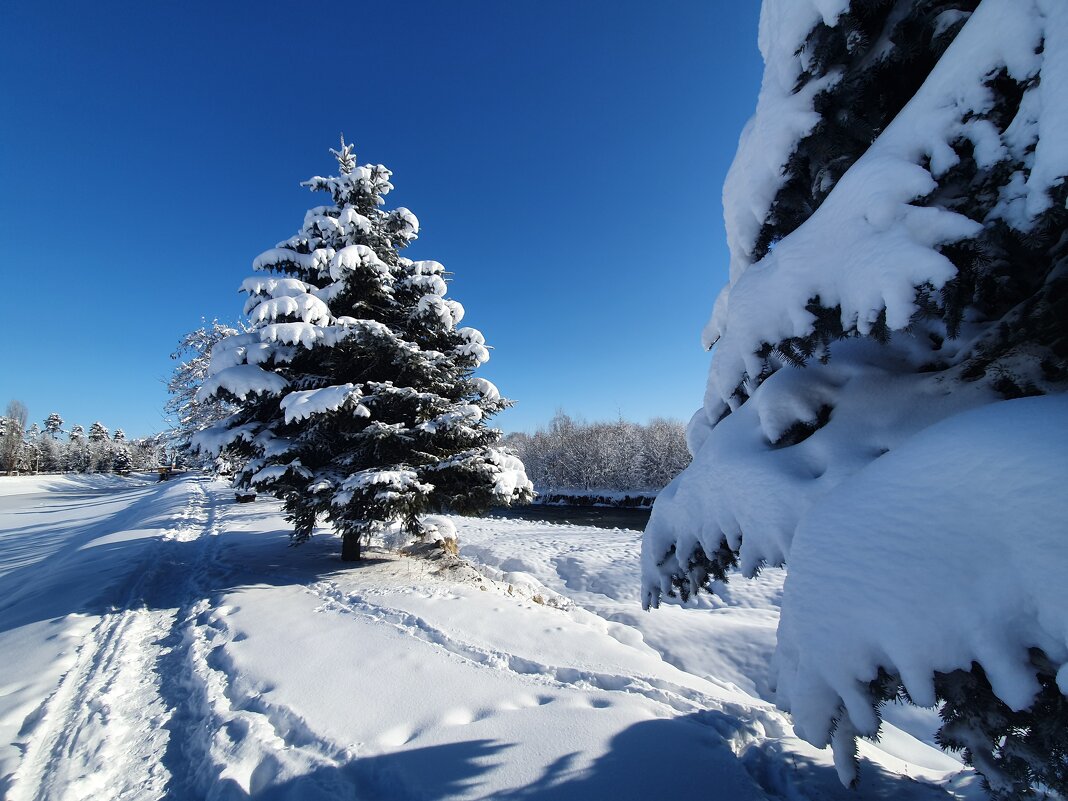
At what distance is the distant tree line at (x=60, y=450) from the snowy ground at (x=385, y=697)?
6333cm

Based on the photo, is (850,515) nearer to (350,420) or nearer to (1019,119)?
(1019,119)

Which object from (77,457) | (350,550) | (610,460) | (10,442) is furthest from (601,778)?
(77,457)

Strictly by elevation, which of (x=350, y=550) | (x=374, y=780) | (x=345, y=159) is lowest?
(x=374, y=780)

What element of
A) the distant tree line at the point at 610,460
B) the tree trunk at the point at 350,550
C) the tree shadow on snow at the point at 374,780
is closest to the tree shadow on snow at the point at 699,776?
the tree shadow on snow at the point at 374,780

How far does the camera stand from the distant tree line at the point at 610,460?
132 feet

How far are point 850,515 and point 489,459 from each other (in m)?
5.60

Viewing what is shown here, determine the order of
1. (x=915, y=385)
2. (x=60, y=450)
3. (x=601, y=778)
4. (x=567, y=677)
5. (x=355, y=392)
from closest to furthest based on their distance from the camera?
1. (x=915, y=385)
2. (x=601, y=778)
3. (x=567, y=677)
4. (x=355, y=392)
5. (x=60, y=450)

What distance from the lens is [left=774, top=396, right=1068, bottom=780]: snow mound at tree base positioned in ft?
3.69

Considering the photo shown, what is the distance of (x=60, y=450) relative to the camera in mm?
62781

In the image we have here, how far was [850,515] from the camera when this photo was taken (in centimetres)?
156

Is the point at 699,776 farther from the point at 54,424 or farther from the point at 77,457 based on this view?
the point at 54,424

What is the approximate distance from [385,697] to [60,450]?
92322mm

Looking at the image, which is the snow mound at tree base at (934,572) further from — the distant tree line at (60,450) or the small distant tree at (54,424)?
the small distant tree at (54,424)

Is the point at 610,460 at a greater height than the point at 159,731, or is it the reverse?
the point at 610,460
